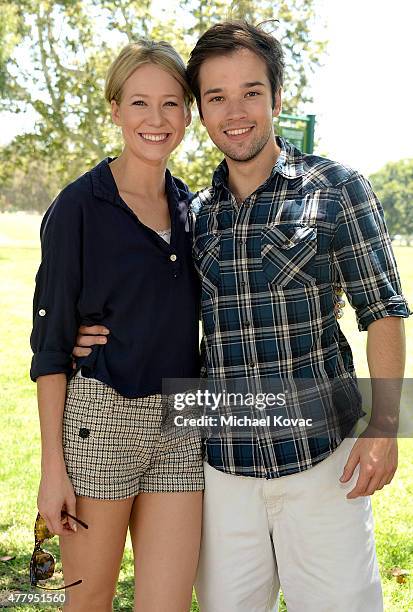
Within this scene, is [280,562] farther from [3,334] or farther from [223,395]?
[3,334]

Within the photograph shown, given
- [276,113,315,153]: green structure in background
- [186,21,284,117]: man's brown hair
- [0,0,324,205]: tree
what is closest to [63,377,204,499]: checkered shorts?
[186,21,284,117]: man's brown hair

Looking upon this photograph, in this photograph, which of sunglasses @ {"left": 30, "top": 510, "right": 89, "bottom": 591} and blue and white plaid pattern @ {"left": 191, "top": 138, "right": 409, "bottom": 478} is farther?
sunglasses @ {"left": 30, "top": 510, "right": 89, "bottom": 591}

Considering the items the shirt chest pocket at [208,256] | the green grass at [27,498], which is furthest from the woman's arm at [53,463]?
the green grass at [27,498]

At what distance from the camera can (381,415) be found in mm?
2498

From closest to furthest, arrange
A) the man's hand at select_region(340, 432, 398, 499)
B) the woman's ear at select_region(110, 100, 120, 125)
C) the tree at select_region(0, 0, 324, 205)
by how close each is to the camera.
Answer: the man's hand at select_region(340, 432, 398, 499) → the woman's ear at select_region(110, 100, 120, 125) → the tree at select_region(0, 0, 324, 205)

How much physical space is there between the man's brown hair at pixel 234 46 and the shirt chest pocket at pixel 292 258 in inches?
23.0

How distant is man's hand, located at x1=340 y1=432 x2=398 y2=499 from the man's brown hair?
1.24 meters

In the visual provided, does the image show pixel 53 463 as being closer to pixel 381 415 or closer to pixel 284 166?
pixel 381 415

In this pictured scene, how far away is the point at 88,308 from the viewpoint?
2.61 metres

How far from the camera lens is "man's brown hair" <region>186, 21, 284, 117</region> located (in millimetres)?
2738

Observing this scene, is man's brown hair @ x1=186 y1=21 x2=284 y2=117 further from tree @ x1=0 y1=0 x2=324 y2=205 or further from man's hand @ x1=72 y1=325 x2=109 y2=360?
tree @ x1=0 y1=0 x2=324 y2=205

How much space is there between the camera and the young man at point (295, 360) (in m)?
2.49

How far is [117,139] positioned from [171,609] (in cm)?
1102

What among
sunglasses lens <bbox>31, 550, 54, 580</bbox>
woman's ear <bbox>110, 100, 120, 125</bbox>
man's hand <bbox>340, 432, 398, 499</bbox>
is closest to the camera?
man's hand <bbox>340, 432, 398, 499</bbox>
